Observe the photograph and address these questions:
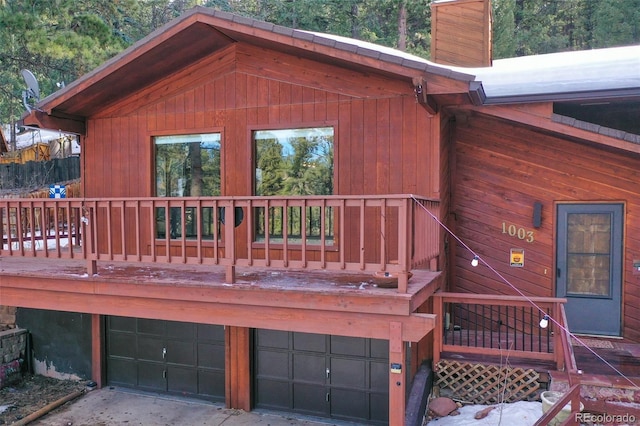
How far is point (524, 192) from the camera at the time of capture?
6824 mm

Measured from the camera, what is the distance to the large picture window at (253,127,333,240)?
667 cm

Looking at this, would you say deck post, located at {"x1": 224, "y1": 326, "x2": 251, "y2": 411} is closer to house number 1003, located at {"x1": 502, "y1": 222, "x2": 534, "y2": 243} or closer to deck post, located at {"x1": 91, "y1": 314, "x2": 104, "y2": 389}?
deck post, located at {"x1": 91, "y1": 314, "x2": 104, "y2": 389}

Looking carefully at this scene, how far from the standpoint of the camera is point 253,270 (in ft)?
20.3

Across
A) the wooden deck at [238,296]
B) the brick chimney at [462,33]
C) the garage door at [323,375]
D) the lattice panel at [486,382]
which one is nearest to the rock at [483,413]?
the lattice panel at [486,382]

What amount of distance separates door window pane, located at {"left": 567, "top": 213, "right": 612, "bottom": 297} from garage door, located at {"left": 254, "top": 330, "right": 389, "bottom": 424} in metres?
2.83

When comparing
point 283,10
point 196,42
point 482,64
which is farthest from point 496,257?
point 283,10

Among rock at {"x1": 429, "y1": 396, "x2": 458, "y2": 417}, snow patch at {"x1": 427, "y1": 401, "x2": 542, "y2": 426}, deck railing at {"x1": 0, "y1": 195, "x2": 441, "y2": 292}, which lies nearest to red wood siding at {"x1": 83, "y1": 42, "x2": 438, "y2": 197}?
deck railing at {"x1": 0, "y1": 195, "x2": 441, "y2": 292}

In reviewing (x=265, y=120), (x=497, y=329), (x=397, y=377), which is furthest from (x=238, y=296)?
(x=497, y=329)

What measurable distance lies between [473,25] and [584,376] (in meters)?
6.68

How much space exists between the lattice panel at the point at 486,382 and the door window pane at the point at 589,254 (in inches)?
67.3

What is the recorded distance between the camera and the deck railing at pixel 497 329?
18.7ft

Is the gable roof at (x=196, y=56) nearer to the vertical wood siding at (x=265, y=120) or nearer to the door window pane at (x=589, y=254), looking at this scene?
the vertical wood siding at (x=265, y=120)

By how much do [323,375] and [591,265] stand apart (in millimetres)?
4002

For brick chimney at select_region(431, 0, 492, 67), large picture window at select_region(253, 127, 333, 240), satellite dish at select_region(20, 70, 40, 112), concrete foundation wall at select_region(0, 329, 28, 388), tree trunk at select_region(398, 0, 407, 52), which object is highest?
tree trunk at select_region(398, 0, 407, 52)
